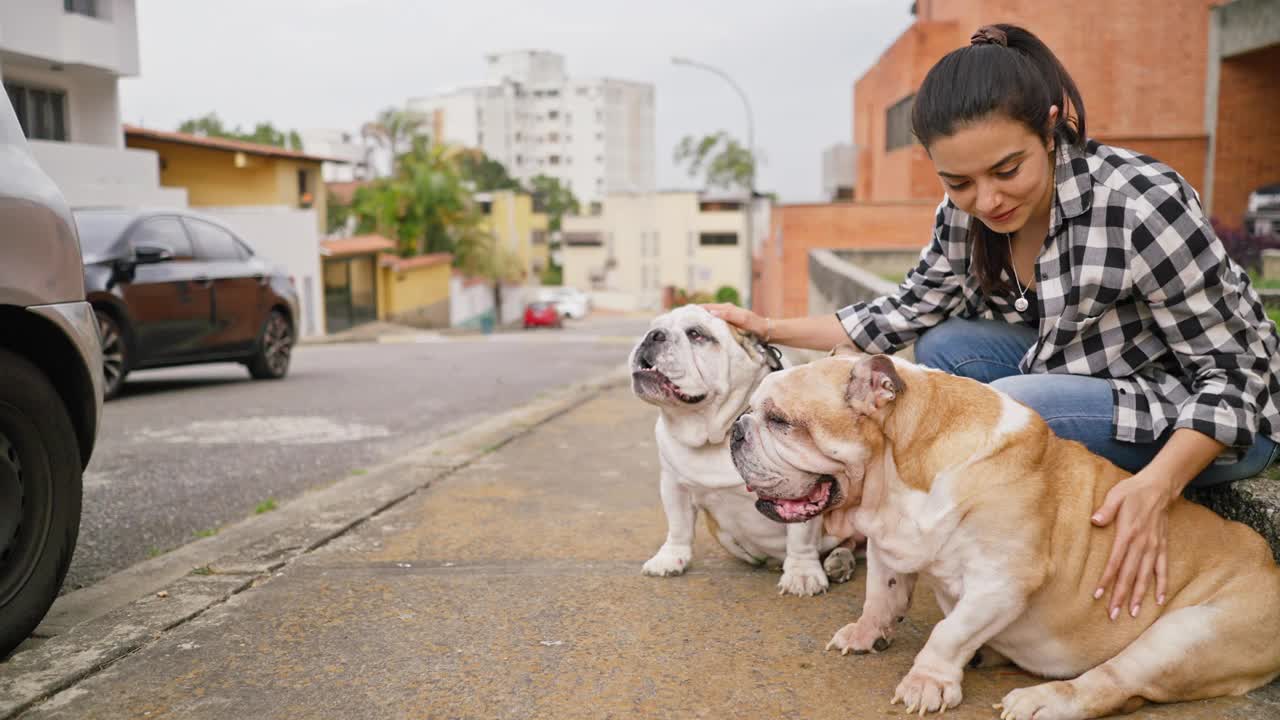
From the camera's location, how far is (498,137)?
11594cm

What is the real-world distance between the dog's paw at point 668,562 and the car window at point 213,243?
8077mm

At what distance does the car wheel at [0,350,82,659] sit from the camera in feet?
9.25

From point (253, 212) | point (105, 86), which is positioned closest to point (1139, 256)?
point (105, 86)

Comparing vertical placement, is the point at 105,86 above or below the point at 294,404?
above

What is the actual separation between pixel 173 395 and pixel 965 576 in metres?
8.77

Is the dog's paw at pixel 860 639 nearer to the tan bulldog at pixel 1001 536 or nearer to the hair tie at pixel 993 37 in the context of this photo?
the tan bulldog at pixel 1001 536

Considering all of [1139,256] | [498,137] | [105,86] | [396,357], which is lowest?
[396,357]

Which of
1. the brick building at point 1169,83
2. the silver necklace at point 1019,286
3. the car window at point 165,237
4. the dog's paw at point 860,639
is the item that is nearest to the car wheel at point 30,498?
the dog's paw at point 860,639

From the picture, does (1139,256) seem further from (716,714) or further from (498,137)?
(498,137)

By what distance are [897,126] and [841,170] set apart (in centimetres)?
791

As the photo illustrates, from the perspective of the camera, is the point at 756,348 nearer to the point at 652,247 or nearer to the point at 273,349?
the point at 273,349

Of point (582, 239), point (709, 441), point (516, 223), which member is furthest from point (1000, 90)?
point (582, 239)

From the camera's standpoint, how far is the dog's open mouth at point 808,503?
258 centimetres

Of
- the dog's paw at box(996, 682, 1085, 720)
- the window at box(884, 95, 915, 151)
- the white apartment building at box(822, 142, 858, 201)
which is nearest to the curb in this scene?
the dog's paw at box(996, 682, 1085, 720)
